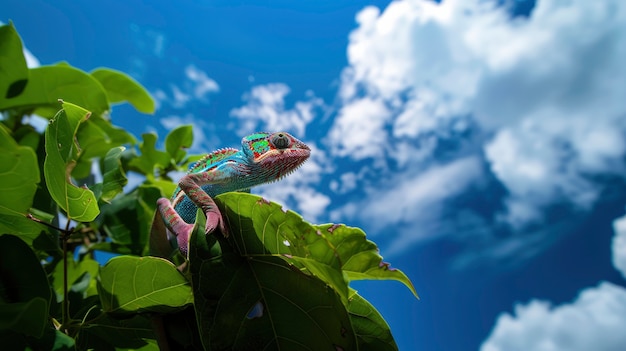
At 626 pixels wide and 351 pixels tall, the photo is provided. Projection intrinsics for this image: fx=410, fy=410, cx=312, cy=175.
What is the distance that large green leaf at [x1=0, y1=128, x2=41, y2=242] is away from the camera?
38.1 inches

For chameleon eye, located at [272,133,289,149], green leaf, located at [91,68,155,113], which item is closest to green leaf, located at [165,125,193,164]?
green leaf, located at [91,68,155,113]

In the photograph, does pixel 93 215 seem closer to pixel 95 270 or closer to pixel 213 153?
pixel 213 153

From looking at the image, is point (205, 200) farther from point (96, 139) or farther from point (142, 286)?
point (96, 139)

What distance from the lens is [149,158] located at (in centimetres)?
196

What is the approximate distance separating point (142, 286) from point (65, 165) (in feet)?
1.02

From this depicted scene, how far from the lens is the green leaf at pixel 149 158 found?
193 centimetres

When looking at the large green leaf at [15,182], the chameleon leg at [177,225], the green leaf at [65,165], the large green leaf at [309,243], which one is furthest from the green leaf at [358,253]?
the large green leaf at [15,182]

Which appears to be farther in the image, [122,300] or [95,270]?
[95,270]

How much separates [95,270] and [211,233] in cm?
101

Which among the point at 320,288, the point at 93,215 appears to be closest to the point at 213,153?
the point at 93,215

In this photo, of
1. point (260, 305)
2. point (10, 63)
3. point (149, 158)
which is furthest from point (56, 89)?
point (260, 305)

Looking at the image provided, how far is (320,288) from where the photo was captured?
0.76 meters

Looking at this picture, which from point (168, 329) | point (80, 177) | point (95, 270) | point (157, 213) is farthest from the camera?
point (80, 177)

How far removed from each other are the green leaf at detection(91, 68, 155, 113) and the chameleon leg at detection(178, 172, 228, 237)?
1.18 m
